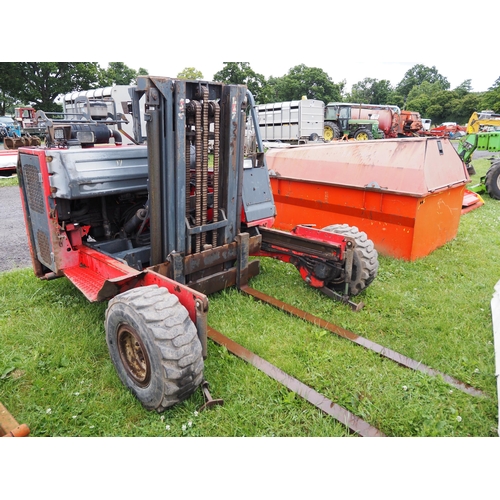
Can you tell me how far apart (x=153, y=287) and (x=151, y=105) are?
151 centimetres

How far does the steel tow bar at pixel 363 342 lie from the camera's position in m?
3.37

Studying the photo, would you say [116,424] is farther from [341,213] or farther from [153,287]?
[341,213]

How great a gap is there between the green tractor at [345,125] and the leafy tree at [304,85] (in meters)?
26.1

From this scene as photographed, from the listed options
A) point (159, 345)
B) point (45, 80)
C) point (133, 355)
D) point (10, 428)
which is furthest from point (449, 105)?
point (10, 428)

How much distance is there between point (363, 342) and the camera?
3891 millimetres

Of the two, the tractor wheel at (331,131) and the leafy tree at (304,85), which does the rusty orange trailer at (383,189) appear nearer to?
the tractor wheel at (331,131)

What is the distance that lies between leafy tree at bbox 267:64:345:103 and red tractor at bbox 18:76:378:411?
169 ft

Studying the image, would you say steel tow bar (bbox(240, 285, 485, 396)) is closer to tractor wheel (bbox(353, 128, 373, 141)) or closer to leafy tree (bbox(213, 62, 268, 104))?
tractor wheel (bbox(353, 128, 373, 141))

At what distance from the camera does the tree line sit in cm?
3070

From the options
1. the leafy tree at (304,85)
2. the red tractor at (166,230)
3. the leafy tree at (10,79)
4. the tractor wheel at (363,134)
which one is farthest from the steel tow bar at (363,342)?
the leafy tree at (304,85)

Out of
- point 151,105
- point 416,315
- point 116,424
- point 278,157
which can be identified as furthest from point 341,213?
point 116,424

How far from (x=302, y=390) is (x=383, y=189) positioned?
361 cm

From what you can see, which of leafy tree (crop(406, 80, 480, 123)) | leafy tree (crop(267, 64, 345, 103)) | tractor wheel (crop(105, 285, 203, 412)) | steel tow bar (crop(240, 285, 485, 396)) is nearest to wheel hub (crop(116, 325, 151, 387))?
tractor wheel (crop(105, 285, 203, 412))

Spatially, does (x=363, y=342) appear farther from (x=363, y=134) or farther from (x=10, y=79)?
(x=10, y=79)
